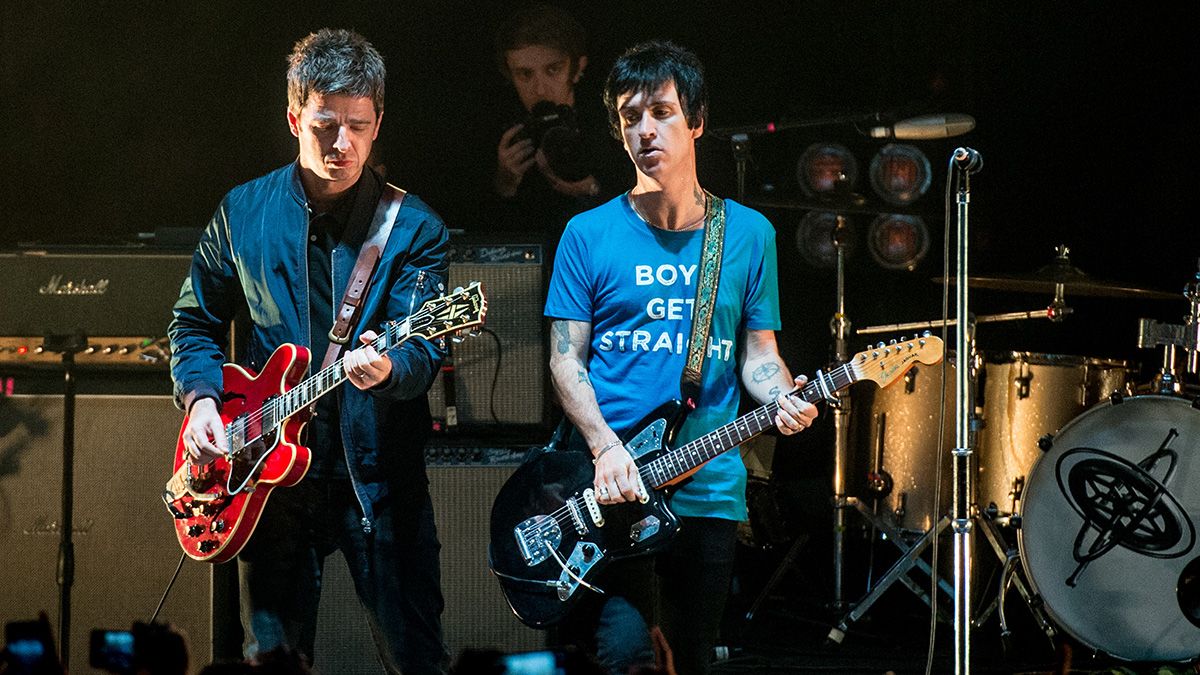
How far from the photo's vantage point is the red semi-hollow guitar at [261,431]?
3.91 meters

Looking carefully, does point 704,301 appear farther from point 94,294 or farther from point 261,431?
point 94,294

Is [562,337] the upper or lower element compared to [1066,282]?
lower

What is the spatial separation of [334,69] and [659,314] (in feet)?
3.88

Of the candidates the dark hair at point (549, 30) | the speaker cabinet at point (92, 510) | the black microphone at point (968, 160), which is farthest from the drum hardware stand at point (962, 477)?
the dark hair at point (549, 30)

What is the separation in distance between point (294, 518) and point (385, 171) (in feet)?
11.1

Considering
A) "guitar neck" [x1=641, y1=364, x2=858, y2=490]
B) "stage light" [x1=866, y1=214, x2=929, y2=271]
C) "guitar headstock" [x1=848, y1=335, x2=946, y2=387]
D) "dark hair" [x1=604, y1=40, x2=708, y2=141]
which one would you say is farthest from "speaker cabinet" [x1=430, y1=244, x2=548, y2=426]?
"stage light" [x1=866, y1=214, x2=929, y2=271]

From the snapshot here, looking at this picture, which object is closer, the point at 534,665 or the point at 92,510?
the point at 534,665


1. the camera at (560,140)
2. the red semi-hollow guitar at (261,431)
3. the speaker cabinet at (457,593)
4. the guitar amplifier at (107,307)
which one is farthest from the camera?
the camera at (560,140)

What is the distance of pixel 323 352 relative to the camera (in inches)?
160

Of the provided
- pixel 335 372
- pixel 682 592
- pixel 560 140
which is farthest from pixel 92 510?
pixel 560 140

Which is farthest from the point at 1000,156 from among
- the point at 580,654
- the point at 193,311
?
the point at 580,654

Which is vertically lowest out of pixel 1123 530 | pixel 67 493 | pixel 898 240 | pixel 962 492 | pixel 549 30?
pixel 1123 530

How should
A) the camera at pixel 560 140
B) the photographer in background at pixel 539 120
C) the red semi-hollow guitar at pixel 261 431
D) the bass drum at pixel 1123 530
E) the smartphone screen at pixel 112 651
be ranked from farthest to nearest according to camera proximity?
the photographer in background at pixel 539 120 < the camera at pixel 560 140 < the bass drum at pixel 1123 530 < the red semi-hollow guitar at pixel 261 431 < the smartphone screen at pixel 112 651

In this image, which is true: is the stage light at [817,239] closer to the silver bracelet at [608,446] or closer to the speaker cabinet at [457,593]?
the speaker cabinet at [457,593]
